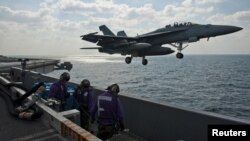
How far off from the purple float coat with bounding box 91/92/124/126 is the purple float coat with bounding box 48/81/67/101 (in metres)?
2.71

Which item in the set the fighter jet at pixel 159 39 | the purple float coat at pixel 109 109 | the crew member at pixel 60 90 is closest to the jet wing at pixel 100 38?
the fighter jet at pixel 159 39

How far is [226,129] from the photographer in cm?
653

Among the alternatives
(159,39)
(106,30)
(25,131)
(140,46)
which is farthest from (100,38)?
(25,131)

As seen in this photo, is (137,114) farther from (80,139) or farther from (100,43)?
(100,43)

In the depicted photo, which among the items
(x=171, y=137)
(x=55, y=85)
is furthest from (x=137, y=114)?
(x=55, y=85)

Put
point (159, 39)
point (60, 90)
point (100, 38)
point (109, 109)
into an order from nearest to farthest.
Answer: point (109, 109)
point (60, 90)
point (159, 39)
point (100, 38)

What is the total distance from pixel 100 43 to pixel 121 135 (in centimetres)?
2587

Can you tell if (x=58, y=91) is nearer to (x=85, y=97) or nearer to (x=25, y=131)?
(x=85, y=97)

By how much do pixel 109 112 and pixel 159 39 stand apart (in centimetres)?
2608

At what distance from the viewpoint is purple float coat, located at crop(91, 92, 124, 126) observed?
286 inches

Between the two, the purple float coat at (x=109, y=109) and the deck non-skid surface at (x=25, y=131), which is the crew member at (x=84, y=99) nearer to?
the deck non-skid surface at (x=25, y=131)

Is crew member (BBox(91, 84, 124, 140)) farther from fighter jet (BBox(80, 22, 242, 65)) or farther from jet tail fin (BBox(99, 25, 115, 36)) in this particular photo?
jet tail fin (BBox(99, 25, 115, 36))

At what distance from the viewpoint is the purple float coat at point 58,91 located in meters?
9.66

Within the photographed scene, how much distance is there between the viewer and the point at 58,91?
9.67 metres
